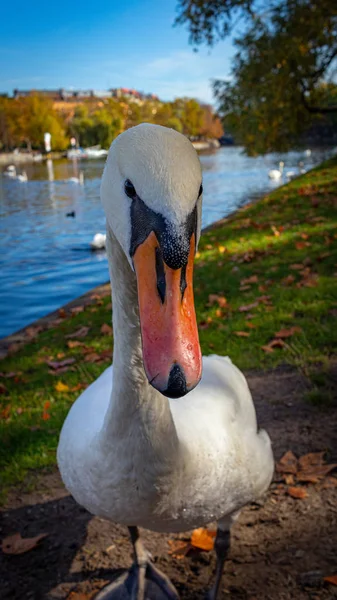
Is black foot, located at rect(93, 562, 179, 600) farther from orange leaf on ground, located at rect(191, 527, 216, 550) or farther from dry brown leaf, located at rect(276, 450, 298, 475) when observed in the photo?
dry brown leaf, located at rect(276, 450, 298, 475)

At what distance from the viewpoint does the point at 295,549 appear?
2445 millimetres

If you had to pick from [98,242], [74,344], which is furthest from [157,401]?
[98,242]

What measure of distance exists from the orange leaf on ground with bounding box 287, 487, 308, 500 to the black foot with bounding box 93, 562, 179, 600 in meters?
0.80

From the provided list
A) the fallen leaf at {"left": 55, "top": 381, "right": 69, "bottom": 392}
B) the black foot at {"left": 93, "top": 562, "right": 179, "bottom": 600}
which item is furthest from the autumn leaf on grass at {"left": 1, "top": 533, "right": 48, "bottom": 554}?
the fallen leaf at {"left": 55, "top": 381, "right": 69, "bottom": 392}

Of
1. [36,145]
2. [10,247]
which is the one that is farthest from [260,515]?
[36,145]

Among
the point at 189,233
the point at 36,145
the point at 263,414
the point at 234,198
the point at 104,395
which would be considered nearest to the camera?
the point at 189,233

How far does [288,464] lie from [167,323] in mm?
2100

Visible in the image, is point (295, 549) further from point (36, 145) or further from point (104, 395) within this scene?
point (36, 145)

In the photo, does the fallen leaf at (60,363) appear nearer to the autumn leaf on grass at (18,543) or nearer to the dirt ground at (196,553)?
the dirt ground at (196,553)

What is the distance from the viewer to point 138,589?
2451mm

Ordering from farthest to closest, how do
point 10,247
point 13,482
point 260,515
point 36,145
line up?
point 36,145, point 10,247, point 13,482, point 260,515

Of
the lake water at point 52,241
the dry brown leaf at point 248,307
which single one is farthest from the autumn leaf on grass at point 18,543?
the lake water at point 52,241

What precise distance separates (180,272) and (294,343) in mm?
3342

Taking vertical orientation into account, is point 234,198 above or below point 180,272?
below
